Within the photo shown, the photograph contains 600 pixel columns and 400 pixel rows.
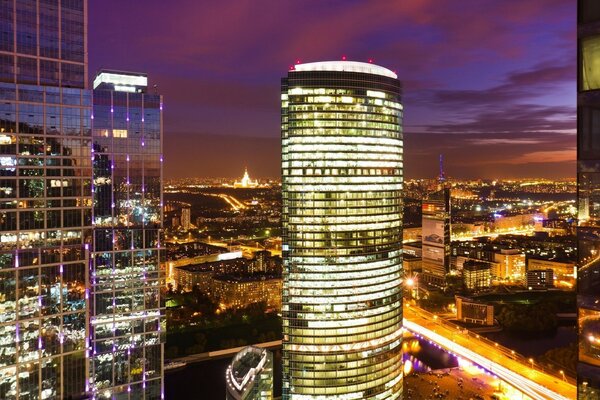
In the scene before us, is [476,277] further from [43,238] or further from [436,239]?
[43,238]

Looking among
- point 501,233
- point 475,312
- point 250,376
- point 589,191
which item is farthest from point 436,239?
point 589,191

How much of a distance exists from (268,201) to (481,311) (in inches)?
4853

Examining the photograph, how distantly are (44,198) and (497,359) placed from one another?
35.5 m

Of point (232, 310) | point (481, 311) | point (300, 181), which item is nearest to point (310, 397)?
point (300, 181)

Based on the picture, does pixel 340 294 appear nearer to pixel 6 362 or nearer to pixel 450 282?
pixel 6 362

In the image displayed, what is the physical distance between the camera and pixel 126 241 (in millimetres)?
29000

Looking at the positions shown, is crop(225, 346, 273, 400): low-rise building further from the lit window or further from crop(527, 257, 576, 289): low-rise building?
crop(527, 257, 576, 289): low-rise building

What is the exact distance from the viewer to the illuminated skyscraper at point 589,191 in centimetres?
385

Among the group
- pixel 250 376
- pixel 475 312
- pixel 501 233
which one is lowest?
pixel 475 312

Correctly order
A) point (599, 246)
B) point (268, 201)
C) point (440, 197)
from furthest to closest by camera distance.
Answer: point (268, 201), point (440, 197), point (599, 246)

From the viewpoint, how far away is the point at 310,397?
32.6 m

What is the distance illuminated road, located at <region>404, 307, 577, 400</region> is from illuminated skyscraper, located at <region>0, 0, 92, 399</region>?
29.6m

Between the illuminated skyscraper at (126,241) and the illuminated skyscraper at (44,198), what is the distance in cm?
133

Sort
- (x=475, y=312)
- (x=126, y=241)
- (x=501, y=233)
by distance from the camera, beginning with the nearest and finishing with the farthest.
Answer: (x=126, y=241)
(x=475, y=312)
(x=501, y=233)
